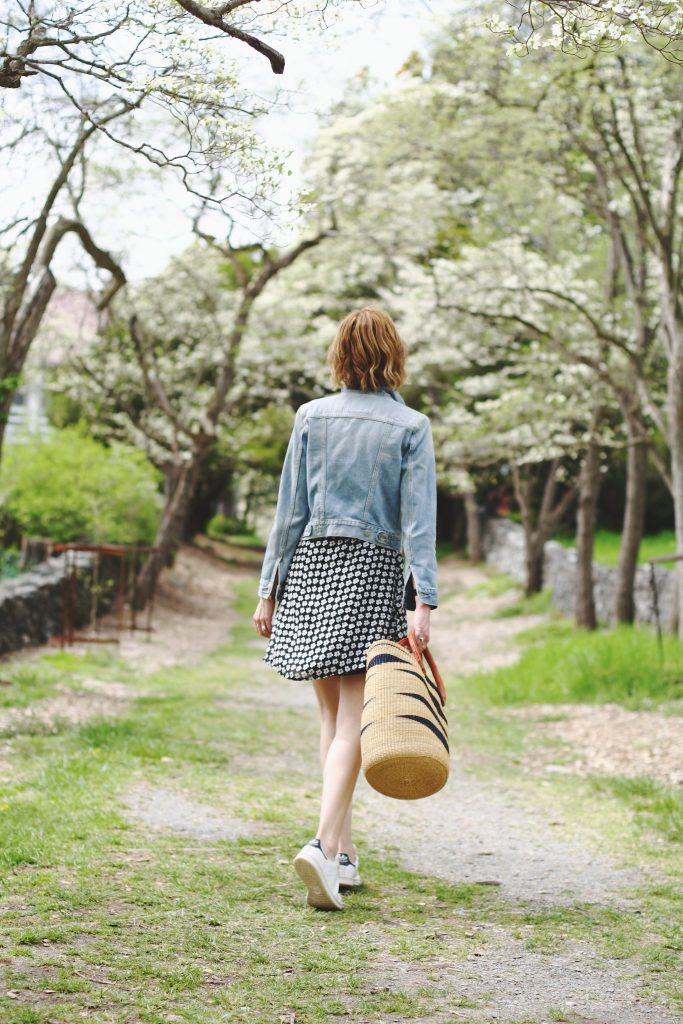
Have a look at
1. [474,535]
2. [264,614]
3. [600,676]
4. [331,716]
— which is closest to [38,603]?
[600,676]

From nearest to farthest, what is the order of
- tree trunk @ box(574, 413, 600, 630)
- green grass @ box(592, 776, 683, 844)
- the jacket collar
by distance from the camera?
the jacket collar, green grass @ box(592, 776, 683, 844), tree trunk @ box(574, 413, 600, 630)

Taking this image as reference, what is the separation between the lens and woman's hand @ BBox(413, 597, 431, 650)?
11.7 ft

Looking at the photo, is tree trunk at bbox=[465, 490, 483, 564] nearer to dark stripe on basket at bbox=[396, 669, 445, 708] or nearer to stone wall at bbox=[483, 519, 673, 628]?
stone wall at bbox=[483, 519, 673, 628]

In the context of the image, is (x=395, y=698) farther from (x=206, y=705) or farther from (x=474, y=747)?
(x=206, y=705)

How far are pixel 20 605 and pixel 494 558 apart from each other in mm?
17799

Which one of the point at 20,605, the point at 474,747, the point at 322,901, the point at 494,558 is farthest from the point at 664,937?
the point at 494,558

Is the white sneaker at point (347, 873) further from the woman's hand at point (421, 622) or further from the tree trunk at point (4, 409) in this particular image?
the tree trunk at point (4, 409)

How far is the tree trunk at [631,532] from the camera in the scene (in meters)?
12.2

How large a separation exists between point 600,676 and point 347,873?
585 cm

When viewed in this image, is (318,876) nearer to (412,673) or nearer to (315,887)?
(315,887)

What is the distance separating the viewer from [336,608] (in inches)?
147

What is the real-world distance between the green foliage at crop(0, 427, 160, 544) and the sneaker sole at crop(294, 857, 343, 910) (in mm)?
10787

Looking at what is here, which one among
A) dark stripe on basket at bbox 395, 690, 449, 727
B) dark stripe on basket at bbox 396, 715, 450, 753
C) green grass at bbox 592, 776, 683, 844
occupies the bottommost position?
green grass at bbox 592, 776, 683, 844

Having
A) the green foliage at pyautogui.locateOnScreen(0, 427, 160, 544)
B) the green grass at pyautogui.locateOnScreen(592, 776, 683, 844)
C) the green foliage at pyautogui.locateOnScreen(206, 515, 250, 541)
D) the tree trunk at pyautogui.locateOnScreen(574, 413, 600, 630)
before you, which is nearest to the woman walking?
the green grass at pyautogui.locateOnScreen(592, 776, 683, 844)
